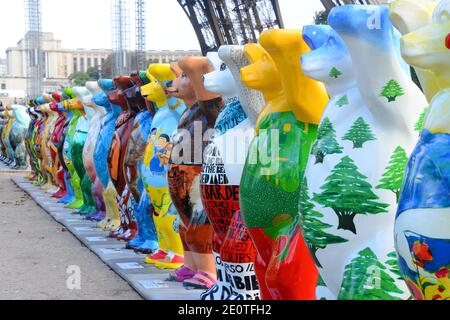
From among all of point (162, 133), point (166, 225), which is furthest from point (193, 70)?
point (166, 225)

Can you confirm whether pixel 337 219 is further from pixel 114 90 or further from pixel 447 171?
pixel 114 90

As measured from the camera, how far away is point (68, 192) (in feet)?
37.4

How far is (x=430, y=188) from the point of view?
2547mm

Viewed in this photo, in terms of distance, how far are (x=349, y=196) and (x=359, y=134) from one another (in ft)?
0.86

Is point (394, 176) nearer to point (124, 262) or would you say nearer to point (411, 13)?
point (411, 13)

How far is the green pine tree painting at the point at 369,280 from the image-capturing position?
3.18 metres

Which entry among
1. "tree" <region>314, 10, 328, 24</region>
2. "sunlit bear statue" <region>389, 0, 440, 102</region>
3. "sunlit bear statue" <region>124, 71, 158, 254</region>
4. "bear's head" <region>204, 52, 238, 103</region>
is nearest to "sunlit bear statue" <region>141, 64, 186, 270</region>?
"sunlit bear statue" <region>124, 71, 158, 254</region>

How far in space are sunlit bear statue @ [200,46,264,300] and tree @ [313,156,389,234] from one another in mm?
1170

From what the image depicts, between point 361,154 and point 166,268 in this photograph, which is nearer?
point 361,154

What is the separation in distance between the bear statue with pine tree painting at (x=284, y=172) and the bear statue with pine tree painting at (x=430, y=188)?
1.10m

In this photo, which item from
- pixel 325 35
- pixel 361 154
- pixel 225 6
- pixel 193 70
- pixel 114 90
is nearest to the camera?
pixel 361 154

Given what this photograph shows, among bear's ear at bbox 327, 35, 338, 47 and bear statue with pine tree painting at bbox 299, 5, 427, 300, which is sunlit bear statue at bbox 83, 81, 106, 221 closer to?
bear's ear at bbox 327, 35, 338, 47

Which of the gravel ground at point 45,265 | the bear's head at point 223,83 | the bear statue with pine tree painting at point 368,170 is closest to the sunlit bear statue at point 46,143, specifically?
the gravel ground at point 45,265
